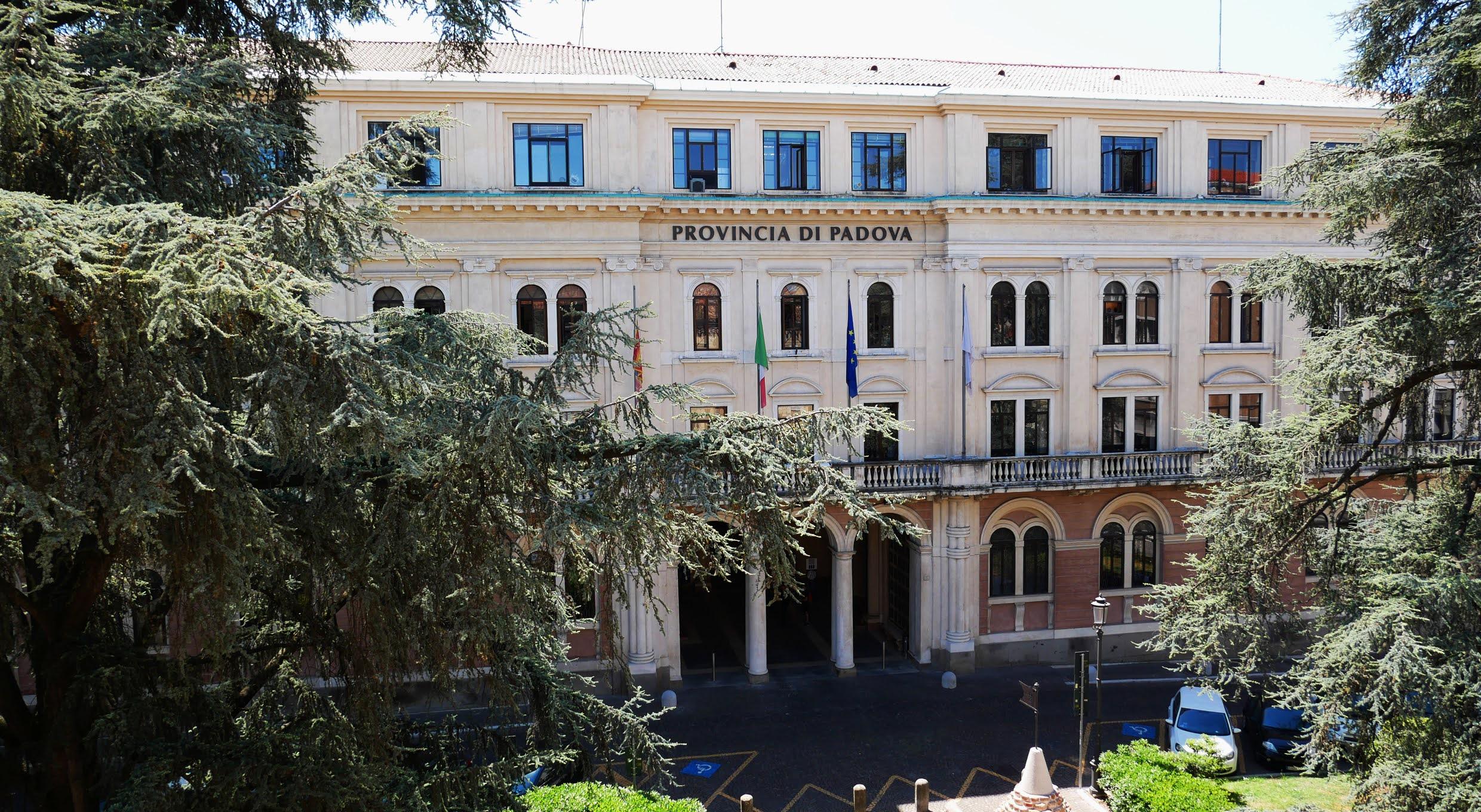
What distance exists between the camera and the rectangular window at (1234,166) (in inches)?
1152

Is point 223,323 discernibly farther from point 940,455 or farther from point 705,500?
point 940,455

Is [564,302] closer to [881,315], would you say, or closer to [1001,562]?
[881,315]

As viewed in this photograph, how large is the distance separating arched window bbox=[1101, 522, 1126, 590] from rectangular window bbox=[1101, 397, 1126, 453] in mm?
2351

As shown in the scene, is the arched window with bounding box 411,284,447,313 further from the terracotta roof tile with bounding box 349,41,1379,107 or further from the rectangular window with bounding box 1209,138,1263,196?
the rectangular window with bounding box 1209,138,1263,196

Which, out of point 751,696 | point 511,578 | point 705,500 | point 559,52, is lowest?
point 751,696

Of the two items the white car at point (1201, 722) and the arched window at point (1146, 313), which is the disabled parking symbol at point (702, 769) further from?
the arched window at point (1146, 313)

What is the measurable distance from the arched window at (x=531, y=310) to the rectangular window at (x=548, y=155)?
9.00 ft

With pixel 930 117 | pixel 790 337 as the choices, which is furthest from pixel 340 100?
pixel 930 117

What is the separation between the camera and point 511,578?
9.09 metres

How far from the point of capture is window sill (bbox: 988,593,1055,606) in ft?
97.3

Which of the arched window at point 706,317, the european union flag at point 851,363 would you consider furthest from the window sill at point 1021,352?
the arched window at point 706,317

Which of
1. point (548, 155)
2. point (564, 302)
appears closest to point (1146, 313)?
point (564, 302)

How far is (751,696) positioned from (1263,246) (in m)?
19.3

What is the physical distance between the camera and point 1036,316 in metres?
29.0
